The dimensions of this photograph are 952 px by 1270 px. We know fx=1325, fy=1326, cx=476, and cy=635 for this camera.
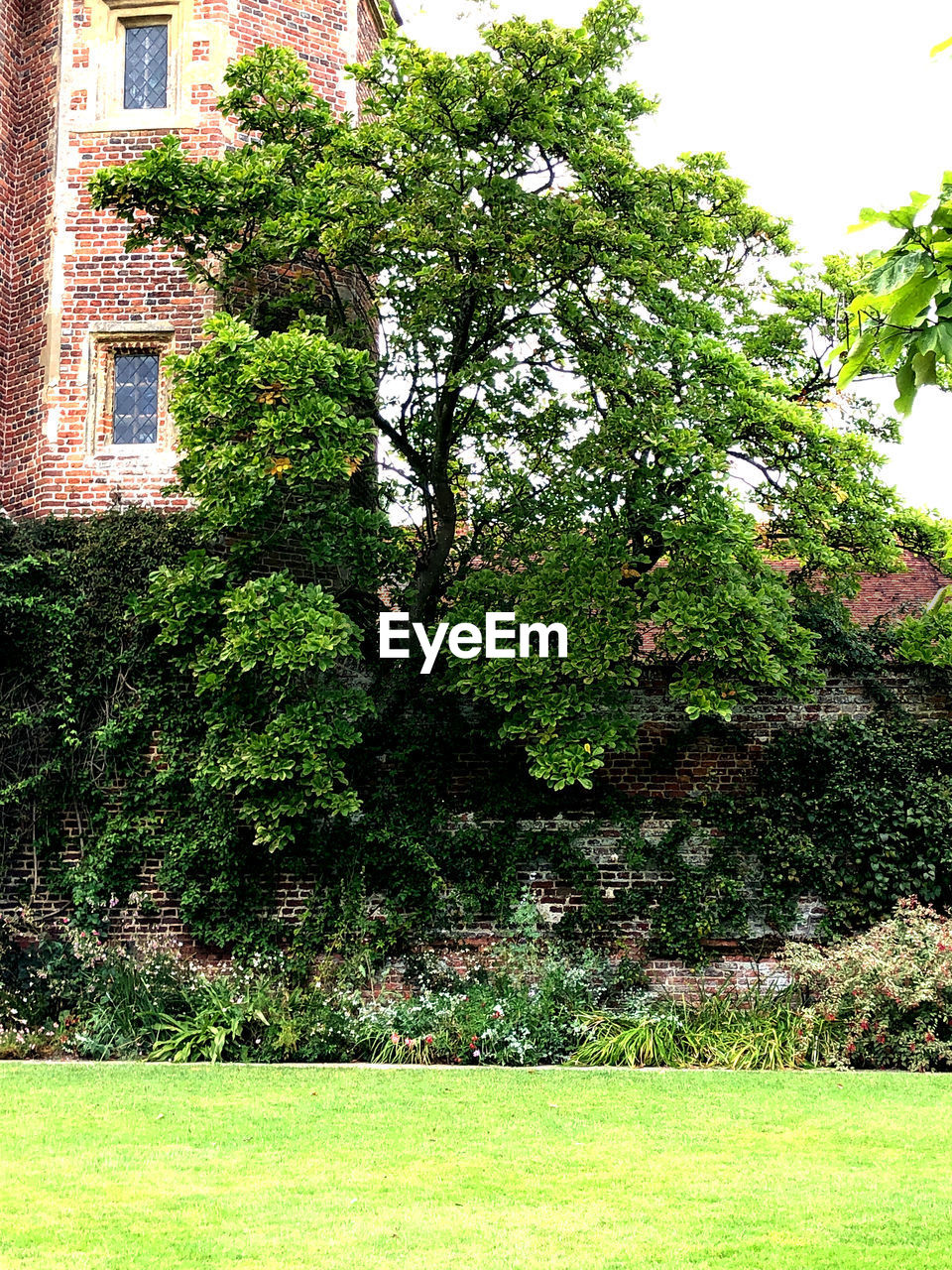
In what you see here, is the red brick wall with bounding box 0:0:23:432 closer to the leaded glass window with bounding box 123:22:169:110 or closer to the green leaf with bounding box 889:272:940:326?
the leaded glass window with bounding box 123:22:169:110

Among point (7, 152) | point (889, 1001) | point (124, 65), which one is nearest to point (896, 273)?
point (889, 1001)

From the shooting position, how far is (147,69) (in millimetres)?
15031

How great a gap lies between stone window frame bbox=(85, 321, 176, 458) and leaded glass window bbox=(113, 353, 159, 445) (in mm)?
56

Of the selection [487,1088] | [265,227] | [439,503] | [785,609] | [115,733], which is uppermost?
[265,227]

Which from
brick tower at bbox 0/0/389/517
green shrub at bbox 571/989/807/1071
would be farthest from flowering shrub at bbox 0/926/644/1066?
brick tower at bbox 0/0/389/517

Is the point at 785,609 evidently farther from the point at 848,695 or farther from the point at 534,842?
the point at 534,842

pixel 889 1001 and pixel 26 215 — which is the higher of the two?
pixel 26 215

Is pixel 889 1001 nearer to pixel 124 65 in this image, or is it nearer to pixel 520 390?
pixel 520 390

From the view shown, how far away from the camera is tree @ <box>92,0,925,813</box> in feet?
38.8

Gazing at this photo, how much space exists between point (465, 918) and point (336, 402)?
511 cm

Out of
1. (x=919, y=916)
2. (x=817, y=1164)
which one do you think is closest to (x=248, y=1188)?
(x=817, y=1164)

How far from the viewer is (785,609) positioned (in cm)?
1248

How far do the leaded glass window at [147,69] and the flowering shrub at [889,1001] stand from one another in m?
11.6

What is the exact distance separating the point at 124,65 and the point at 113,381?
3706 millimetres
